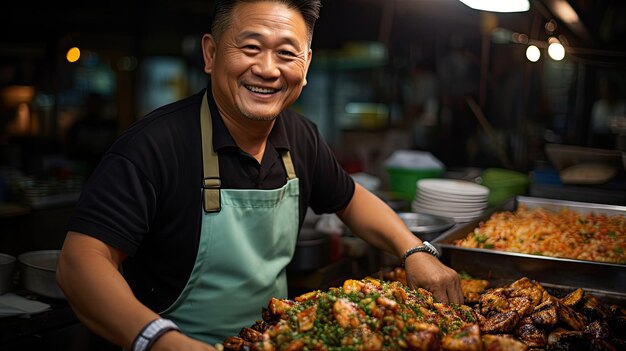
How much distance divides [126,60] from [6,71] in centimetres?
212

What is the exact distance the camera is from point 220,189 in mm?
2438

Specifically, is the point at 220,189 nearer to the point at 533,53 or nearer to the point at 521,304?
the point at 521,304

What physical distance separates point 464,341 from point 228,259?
103 cm

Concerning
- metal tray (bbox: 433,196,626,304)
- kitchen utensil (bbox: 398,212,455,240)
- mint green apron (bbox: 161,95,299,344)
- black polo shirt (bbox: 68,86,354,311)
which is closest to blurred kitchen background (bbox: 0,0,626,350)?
kitchen utensil (bbox: 398,212,455,240)

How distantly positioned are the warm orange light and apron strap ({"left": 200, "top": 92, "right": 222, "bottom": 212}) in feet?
19.6

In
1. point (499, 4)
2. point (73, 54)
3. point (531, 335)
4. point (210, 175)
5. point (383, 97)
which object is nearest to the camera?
point (531, 335)

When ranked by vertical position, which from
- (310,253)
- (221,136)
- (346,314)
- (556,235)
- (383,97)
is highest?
(383,97)

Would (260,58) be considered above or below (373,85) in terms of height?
below

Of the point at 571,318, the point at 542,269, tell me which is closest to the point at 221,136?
the point at 571,318

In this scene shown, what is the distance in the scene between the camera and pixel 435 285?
2516mm

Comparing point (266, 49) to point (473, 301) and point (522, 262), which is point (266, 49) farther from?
point (522, 262)

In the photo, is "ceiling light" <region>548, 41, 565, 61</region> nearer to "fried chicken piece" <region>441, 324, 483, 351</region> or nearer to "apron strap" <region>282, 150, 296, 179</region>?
"apron strap" <region>282, 150, 296, 179</region>

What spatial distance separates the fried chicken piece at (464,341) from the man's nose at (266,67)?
44.4 inches

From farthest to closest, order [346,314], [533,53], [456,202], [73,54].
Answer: [73,54]
[533,53]
[456,202]
[346,314]
